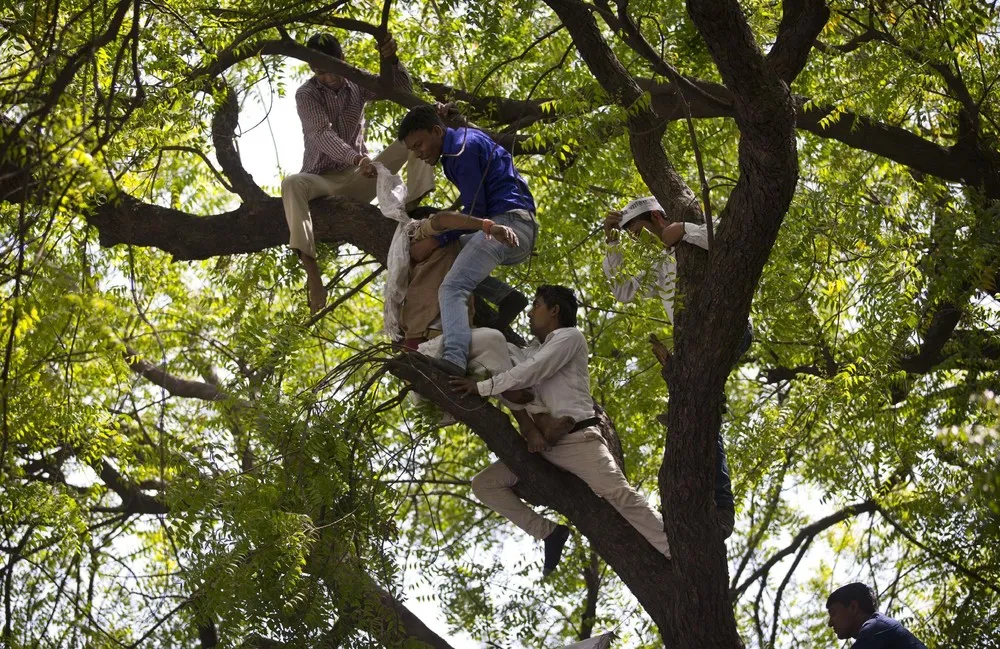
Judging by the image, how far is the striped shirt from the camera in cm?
664

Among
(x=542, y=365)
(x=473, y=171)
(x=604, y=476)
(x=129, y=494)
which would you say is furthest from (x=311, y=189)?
(x=129, y=494)

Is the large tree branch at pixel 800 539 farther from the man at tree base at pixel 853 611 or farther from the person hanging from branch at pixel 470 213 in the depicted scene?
the person hanging from branch at pixel 470 213

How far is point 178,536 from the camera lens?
5352 millimetres

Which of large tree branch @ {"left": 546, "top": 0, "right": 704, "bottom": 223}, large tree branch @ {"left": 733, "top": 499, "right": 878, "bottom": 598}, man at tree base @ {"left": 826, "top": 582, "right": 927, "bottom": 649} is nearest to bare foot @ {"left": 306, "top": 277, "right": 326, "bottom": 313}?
large tree branch @ {"left": 546, "top": 0, "right": 704, "bottom": 223}

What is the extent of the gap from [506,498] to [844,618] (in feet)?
5.85

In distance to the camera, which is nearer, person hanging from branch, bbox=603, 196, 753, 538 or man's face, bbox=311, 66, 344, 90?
person hanging from branch, bbox=603, 196, 753, 538

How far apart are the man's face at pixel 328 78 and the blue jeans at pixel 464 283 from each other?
1615mm

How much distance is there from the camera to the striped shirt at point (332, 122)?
261 inches

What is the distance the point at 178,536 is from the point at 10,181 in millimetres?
1712

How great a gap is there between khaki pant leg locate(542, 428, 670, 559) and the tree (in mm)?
83

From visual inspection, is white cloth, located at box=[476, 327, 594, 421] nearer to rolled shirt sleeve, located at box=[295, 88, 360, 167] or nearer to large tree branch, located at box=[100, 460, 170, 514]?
rolled shirt sleeve, located at box=[295, 88, 360, 167]

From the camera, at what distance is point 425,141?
19.0 feet

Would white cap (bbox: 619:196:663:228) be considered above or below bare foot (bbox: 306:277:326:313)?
below

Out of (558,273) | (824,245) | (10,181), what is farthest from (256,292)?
(824,245)
